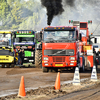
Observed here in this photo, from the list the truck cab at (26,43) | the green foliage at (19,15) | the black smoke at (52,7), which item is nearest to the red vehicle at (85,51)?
the truck cab at (26,43)

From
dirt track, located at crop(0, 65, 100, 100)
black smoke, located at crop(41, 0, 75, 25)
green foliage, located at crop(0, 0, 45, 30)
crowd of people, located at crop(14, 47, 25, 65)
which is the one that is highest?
green foliage, located at crop(0, 0, 45, 30)

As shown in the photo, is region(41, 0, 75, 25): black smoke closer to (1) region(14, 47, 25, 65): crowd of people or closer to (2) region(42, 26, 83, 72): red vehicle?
(1) region(14, 47, 25, 65): crowd of people

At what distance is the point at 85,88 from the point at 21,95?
3.73 metres

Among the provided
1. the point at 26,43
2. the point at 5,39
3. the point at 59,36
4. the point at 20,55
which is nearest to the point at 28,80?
the point at 59,36

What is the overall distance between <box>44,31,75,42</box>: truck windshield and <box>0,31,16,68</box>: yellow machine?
6361 mm

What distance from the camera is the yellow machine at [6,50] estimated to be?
24844 millimetres

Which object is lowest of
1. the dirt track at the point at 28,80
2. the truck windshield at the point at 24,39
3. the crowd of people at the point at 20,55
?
the dirt track at the point at 28,80

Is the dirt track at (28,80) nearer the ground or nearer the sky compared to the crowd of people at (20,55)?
nearer the ground

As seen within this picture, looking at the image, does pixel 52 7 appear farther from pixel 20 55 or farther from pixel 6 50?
pixel 6 50

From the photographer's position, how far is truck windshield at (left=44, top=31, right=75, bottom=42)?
765 inches

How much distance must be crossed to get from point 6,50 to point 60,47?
7.47 m

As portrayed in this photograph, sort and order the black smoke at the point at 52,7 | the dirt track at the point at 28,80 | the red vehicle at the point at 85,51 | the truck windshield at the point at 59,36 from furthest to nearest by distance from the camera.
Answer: the black smoke at the point at 52,7 → the red vehicle at the point at 85,51 → the truck windshield at the point at 59,36 → the dirt track at the point at 28,80

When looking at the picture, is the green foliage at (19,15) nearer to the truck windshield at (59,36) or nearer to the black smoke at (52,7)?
the black smoke at (52,7)

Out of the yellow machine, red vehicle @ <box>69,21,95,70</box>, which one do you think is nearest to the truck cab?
the yellow machine
